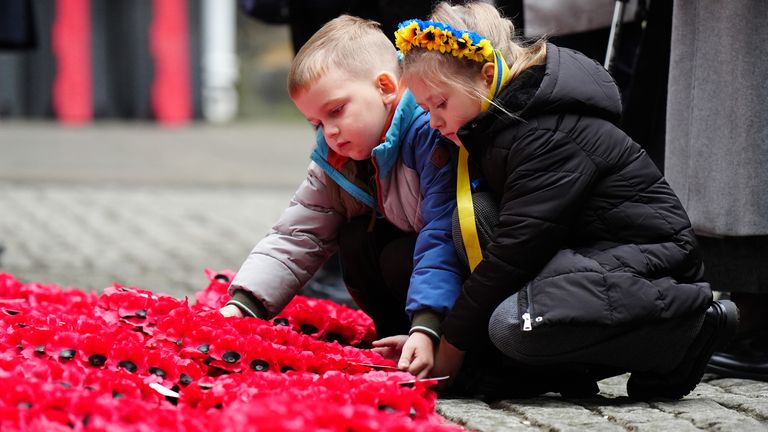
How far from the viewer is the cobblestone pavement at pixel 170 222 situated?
114 inches

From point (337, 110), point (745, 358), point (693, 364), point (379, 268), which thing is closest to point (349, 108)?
point (337, 110)

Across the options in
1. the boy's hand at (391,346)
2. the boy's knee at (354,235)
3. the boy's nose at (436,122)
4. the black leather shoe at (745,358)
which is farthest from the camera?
the black leather shoe at (745,358)

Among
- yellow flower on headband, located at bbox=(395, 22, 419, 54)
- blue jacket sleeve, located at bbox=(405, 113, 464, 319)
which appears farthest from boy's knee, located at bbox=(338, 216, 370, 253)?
yellow flower on headband, located at bbox=(395, 22, 419, 54)

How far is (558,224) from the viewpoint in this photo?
2.82 m

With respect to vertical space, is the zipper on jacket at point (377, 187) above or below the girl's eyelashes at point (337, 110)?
below

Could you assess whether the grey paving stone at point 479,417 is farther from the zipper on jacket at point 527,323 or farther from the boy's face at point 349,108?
the boy's face at point 349,108

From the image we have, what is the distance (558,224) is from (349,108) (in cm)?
62

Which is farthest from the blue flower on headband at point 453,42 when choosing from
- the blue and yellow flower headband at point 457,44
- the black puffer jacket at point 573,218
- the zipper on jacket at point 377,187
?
Result: the zipper on jacket at point 377,187

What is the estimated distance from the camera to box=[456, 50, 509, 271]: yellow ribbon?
293 centimetres

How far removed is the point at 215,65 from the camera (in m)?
15.0

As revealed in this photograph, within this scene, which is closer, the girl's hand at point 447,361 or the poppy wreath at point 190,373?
the poppy wreath at point 190,373

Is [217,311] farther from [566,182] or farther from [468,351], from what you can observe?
[566,182]

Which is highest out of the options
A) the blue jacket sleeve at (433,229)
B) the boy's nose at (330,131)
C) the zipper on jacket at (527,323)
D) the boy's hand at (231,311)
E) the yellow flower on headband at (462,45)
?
the yellow flower on headband at (462,45)

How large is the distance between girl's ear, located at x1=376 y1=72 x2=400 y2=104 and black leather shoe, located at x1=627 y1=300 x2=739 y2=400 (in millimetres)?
892
